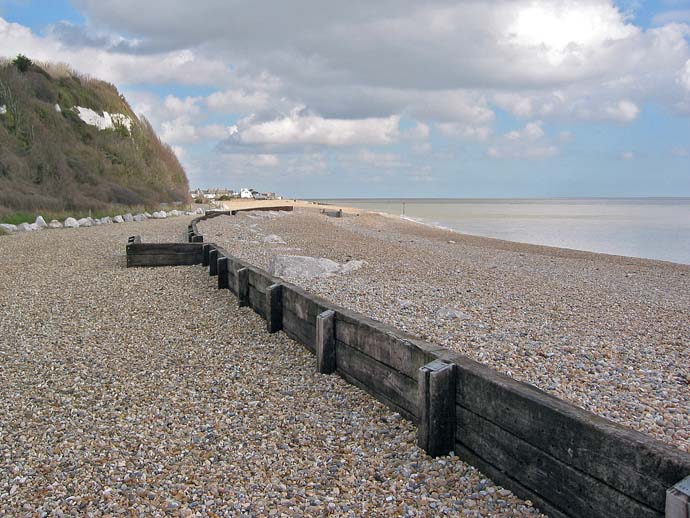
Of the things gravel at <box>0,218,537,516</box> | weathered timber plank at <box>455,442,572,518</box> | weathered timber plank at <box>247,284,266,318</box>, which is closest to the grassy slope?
weathered timber plank at <box>247,284,266,318</box>

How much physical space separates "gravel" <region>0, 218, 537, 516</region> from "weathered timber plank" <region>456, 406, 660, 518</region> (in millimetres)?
156

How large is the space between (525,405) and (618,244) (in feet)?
91.4

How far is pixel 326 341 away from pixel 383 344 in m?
0.89

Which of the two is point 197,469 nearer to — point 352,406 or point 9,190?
point 352,406

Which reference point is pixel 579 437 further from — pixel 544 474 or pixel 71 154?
pixel 71 154

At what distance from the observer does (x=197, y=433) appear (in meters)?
4.09

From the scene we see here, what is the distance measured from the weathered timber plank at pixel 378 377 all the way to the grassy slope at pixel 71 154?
904 inches

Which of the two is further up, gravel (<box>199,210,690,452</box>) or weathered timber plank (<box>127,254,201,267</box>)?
weathered timber plank (<box>127,254,201,267</box>)

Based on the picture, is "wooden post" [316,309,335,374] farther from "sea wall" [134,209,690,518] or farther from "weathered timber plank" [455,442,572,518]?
"weathered timber plank" [455,442,572,518]

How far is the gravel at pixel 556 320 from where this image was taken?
15.6ft

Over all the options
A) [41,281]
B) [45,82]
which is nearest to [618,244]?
[41,281]

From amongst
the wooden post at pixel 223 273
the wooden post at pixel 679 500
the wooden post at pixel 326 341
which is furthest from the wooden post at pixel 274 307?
the wooden post at pixel 679 500

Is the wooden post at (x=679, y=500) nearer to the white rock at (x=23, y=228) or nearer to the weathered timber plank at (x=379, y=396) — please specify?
the weathered timber plank at (x=379, y=396)

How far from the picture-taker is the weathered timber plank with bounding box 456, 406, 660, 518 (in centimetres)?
254
